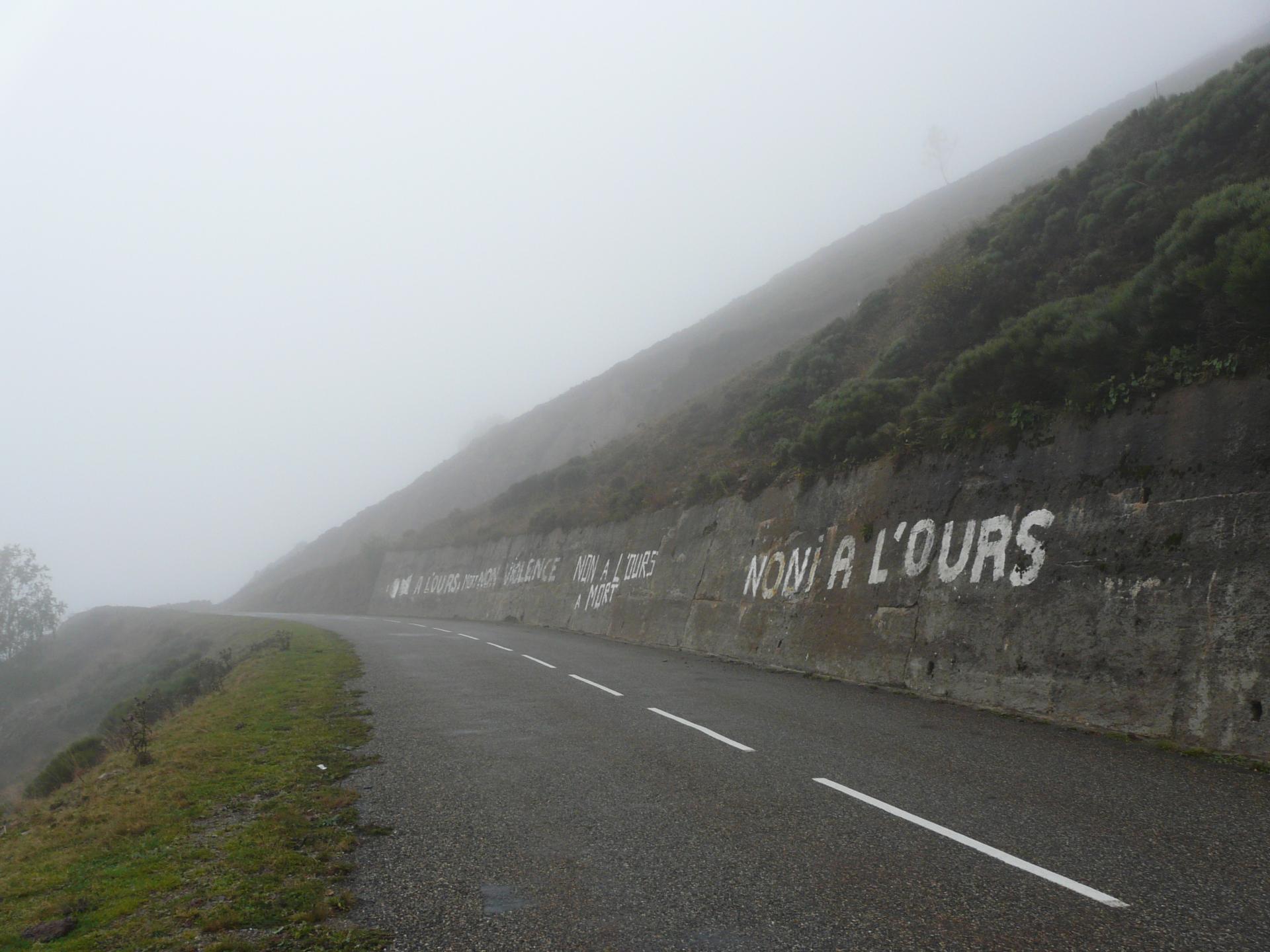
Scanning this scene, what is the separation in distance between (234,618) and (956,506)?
4763 cm

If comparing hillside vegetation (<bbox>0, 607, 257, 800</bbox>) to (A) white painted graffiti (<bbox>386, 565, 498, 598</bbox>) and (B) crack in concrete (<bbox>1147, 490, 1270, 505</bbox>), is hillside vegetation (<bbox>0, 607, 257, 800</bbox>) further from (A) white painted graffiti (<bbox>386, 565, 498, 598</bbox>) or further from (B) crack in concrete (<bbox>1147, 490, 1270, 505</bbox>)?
(B) crack in concrete (<bbox>1147, 490, 1270, 505</bbox>)

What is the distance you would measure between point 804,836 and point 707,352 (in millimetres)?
63952

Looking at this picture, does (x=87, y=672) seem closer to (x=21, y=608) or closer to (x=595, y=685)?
(x=21, y=608)

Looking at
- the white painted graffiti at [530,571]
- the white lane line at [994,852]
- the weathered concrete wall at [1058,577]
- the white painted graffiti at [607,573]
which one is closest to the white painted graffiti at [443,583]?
the white painted graffiti at [530,571]

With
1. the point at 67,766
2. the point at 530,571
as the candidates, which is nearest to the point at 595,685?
the point at 67,766

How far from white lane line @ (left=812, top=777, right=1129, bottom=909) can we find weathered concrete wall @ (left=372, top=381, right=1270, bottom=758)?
155 inches

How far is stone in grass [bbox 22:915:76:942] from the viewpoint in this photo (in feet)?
14.2

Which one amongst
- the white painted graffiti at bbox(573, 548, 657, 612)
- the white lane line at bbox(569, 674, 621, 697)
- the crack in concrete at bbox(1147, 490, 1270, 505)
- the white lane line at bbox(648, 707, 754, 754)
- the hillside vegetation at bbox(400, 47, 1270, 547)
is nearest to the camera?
the crack in concrete at bbox(1147, 490, 1270, 505)

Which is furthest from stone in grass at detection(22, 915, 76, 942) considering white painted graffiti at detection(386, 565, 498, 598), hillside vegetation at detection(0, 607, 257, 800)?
white painted graffiti at detection(386, 565, 498, 598)

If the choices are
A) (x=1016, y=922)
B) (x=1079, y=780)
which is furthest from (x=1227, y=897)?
(x=1079, y=780)

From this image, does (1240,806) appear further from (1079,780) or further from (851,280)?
(851,280)

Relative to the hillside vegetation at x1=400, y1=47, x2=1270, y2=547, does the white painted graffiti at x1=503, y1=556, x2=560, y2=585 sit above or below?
below

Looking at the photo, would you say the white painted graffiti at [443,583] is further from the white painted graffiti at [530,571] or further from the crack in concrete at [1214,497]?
the crack in concrete at [1214,497]

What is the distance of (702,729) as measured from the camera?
355 inches
